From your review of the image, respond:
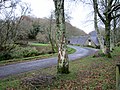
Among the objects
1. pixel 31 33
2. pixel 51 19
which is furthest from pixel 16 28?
pixel 31 33

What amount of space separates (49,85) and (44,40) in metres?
51.1

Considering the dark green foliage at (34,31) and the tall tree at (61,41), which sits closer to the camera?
the tall tree at (61,41)

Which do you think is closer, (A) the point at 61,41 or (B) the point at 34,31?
(A) the point at 61,41

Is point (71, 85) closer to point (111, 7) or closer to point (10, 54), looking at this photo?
point (111, 7)

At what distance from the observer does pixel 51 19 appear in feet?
122

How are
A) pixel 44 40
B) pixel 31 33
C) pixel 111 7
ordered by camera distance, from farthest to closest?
pixel 44 40 → pixel 31 33 → pixel 111 7

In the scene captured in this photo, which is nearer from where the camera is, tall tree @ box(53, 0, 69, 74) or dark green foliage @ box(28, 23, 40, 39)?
tall tree @ box(53, 0, 69, 74)

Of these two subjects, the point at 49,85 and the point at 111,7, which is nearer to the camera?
the point at 49,85

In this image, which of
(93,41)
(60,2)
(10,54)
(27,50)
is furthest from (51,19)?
(93,41)

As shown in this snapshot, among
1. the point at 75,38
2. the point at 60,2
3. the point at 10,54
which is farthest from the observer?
the point at 75,38

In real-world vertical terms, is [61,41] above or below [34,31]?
below

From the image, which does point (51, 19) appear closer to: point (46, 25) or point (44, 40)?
point (46, 25)

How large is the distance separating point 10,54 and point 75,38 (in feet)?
226

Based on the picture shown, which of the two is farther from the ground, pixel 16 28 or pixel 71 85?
pixel 16 28
